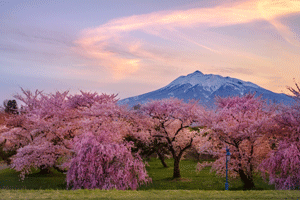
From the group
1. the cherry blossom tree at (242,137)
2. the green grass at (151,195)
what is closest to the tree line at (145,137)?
the cherry blossom tree at (242,137)

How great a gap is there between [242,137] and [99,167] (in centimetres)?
1225

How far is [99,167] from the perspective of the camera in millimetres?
23219

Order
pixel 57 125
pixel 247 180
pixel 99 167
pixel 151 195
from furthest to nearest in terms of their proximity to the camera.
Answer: pixel 57 125, pixel 247 180, pixel 99 167, pixel 151 195

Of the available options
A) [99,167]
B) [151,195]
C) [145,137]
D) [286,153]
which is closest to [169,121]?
[145,137]

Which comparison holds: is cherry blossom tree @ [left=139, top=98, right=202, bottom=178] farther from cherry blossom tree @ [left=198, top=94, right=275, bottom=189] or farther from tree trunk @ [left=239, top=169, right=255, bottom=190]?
tree trunk @ [left=239, top=169, right=255, bottom=190]

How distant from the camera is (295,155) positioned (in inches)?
867

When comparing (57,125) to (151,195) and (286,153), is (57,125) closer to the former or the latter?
(151,195)

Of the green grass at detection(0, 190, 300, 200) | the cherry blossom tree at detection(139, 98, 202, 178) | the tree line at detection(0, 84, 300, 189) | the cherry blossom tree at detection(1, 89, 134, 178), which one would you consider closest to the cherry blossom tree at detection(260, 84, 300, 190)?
the tree line at detection(0, 84, 300, 189)

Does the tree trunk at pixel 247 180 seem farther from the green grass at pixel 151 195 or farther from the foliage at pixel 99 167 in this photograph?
the foliage at pixel 99 167

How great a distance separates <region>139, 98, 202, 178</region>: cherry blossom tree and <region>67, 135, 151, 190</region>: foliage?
786 cm

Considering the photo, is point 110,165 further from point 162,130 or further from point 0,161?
point 0,161

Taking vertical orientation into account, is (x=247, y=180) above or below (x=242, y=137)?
below

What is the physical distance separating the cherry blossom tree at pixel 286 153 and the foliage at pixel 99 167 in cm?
1169

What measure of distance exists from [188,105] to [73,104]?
43.6ft
